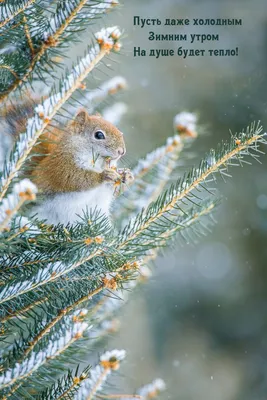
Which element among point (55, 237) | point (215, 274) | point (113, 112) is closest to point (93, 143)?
point (55, 237)

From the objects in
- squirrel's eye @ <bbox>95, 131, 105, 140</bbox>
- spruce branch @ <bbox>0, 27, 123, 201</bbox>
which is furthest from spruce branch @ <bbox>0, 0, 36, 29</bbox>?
squirrel's eye @ <bbox>95, 131, 105, 140</bbox>

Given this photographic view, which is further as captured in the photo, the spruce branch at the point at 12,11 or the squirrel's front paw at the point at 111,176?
the squirrel's front paw at the point at 111,176

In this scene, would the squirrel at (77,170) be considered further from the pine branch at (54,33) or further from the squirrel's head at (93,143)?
the pine branch at (54,33)

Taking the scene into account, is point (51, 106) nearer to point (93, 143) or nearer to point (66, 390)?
point (93, 143)

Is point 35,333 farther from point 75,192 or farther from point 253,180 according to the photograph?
point 253,180

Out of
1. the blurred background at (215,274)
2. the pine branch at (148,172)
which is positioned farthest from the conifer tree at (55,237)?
the blurred background at (215,274)

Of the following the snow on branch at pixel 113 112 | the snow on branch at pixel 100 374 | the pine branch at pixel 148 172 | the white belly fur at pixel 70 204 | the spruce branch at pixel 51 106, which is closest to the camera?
the spruce branch at pixel 51 106

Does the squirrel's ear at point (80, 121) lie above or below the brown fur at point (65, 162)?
above
